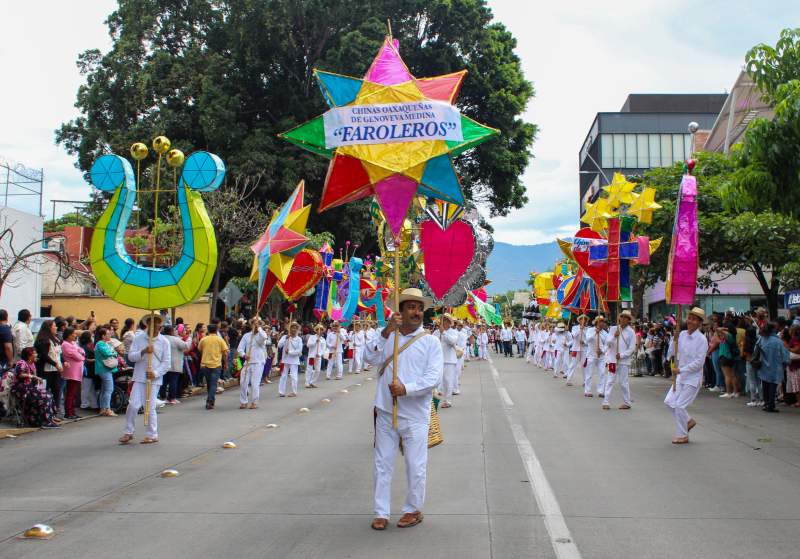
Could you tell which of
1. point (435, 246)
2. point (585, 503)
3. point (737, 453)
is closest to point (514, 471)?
point (585, 503)

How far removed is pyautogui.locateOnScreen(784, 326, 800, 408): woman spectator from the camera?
51.6ft

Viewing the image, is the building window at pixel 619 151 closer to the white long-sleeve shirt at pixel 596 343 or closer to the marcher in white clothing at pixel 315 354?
the marcher in white clothing at pixel 315 354

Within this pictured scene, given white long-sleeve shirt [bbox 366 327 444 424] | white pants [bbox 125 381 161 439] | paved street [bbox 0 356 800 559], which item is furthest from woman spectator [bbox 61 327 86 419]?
white long-sleeve shirt [bbox 366 327 444 424]

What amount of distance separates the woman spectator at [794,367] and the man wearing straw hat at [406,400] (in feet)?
37.4

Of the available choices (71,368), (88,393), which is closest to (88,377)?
(88,393)

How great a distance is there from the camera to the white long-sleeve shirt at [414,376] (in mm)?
6641

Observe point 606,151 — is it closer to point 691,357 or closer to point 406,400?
point 691,357

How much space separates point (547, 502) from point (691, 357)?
16.1ft

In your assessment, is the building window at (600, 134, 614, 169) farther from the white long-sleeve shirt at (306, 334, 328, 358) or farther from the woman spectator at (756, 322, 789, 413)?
the woman spectator at (756, 322, 789, 413)

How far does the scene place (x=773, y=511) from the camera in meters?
6.89

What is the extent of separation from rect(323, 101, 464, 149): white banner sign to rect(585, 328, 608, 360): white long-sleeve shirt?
33.3ft

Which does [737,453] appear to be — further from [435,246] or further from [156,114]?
[156,114]

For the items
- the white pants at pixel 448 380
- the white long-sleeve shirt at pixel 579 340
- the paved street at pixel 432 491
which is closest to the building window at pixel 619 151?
the white long-sleeve shirt at pixel 579 340

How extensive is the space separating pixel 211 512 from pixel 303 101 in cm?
2791
